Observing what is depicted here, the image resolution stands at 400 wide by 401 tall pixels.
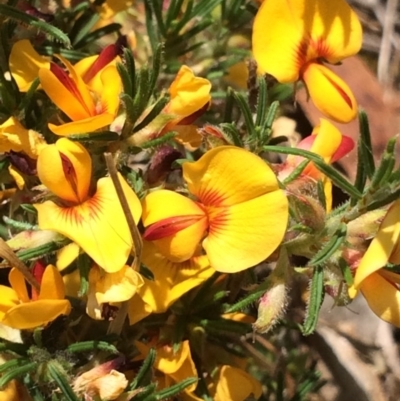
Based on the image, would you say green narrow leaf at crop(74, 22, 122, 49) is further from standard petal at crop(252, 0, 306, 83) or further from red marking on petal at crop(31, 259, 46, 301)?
red marking on petal at crop(31, 259, 46, 301)

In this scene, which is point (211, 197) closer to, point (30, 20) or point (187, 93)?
point (187, 93)

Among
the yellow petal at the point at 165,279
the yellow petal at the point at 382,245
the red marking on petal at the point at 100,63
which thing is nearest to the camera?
the yellow petal at the point at 382,245

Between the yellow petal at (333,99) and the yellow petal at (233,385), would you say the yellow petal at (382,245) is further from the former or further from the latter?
the yellow petal at (233,385)

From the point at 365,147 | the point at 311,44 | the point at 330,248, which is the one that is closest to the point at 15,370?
the point at 330,248

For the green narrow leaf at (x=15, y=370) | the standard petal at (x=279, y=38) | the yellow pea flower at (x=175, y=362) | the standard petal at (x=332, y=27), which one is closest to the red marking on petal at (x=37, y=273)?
the green narrow leaf at (x=15, y=370)

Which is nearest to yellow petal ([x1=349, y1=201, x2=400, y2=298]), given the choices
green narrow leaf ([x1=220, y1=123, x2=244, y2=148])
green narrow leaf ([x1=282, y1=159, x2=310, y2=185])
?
green narrow leaf ([x1=282, y1=159, x2=310, y2=185])
